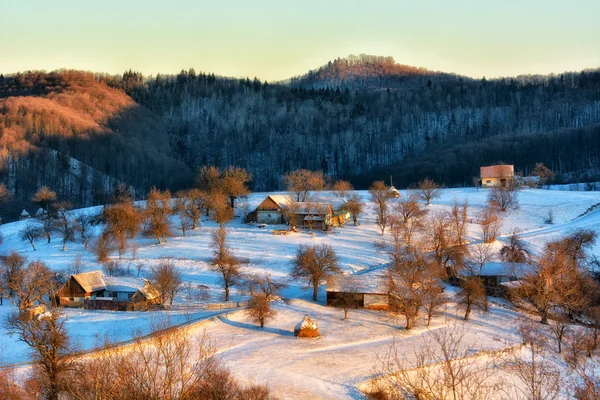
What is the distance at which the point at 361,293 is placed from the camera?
37.0 meters

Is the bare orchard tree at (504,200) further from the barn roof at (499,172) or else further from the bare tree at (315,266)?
the bare tree at (315,266)

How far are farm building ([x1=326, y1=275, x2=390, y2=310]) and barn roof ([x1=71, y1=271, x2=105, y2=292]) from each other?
17786 millimetres

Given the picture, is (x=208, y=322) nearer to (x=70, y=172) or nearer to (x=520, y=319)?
(x=520, y=319)

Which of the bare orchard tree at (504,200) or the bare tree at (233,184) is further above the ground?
the bare tree at (233,184)

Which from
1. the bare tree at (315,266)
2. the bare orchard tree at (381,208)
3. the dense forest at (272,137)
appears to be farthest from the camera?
the dense forest at (272,137)

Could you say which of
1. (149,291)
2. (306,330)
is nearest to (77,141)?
(149,291)

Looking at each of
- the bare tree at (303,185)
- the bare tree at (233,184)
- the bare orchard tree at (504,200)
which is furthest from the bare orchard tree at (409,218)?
the bare tree at (233,184)

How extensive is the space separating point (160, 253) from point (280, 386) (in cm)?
3100

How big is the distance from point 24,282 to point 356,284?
2430 cm

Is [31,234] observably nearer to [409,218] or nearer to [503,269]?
[409,218]

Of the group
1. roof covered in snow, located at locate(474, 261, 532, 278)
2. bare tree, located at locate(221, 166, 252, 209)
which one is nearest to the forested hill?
bare tree, located at locate(221, 166, 252, 209)

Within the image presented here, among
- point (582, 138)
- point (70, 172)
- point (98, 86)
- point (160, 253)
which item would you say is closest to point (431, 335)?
point (160, 253)

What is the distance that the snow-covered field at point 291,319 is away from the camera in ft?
83.9

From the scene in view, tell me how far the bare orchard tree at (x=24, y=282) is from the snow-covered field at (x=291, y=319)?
1862 millimetres
